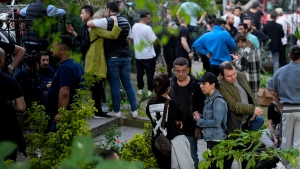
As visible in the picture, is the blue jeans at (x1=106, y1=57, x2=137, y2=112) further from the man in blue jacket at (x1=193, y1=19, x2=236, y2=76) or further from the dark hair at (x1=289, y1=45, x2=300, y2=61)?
the dark hair at (x1=289, y1=45, x2=300, y2=61)

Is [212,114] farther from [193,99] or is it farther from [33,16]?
[33,16]

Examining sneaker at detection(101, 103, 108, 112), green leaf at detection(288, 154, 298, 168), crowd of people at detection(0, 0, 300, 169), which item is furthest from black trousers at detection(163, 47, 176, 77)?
green leaf at detection(288, 154, 298, 168)

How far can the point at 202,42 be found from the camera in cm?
1206

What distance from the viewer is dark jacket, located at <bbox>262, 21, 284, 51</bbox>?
1680 cm

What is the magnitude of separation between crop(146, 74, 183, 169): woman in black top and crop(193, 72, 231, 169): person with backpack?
316 millimetres

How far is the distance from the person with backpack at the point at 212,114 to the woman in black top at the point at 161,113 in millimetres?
316

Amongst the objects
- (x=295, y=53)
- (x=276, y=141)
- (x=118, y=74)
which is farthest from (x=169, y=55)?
(x=295, y=53)

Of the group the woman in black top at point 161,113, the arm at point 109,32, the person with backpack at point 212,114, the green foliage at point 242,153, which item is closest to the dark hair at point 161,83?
the woman in black top at point 161,113

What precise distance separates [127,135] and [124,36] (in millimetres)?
1610

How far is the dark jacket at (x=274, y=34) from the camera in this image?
16797mm

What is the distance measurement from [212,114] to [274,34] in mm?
9931

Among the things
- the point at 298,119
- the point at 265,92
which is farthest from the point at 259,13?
the point at 298,119

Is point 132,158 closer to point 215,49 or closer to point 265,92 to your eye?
point 215,49

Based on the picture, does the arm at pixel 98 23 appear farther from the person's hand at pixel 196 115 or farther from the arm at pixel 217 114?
the arm at pixel 217 114
